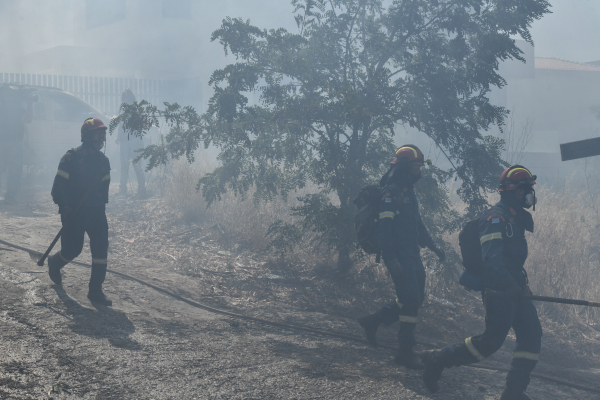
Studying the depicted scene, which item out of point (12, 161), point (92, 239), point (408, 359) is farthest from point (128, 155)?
point (408, 359)

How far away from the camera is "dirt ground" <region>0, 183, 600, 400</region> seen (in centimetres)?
293

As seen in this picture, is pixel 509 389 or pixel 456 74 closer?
pixel 509 389

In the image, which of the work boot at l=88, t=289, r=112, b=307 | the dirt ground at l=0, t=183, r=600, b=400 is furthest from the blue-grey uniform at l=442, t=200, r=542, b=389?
the work boot at l=88, t=289, r=112, b=307

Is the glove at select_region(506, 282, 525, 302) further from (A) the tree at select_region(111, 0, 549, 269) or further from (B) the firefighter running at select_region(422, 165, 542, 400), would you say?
(A) the tree at select_region(111, 0, 549, 269)

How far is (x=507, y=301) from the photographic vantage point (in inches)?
118

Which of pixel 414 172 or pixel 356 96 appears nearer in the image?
pixel 414 172

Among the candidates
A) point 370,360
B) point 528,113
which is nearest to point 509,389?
point 370,360

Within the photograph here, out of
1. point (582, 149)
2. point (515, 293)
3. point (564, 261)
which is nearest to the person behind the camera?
point (515, 293)

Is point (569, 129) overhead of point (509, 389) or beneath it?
overhead

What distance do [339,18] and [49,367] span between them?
A: 5029 mm

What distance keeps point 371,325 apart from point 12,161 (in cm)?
970

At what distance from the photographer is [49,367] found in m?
2.86

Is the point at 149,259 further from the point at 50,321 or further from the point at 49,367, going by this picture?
the point at 49,367

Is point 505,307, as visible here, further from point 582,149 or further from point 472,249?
point 582,149
